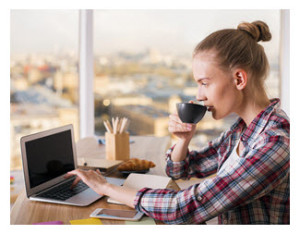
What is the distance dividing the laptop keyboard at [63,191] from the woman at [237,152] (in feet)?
0.12

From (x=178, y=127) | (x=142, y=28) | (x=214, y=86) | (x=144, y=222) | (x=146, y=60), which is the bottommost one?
(x=144, y=222)

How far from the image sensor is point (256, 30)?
1195 millimetres

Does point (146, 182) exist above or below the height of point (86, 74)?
below

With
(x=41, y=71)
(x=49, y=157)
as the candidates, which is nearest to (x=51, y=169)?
(x=49, y=157)

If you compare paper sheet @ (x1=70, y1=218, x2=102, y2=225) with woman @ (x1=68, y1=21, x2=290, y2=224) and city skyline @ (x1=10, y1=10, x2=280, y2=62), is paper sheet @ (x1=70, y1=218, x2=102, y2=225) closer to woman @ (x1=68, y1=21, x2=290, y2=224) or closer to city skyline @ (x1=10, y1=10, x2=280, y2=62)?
woman @ (x1=68, y1=21, x2=290, y2=224)

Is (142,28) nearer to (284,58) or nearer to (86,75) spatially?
(86,75)

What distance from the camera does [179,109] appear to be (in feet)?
4.16

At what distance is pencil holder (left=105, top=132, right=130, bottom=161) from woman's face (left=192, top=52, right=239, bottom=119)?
616 mm

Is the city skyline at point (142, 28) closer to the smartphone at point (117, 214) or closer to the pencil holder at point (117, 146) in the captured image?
the pencil holder at point (117, 146)

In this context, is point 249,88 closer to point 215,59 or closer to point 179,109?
point 215,59

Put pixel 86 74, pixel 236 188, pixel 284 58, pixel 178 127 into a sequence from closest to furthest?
pixel 236 188 → pixel 178 127 → pixel 86 74 → pixel 284 58

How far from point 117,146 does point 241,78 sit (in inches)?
30.5

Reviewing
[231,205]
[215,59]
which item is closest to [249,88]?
[215,59]

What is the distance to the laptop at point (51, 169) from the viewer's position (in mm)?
1157
